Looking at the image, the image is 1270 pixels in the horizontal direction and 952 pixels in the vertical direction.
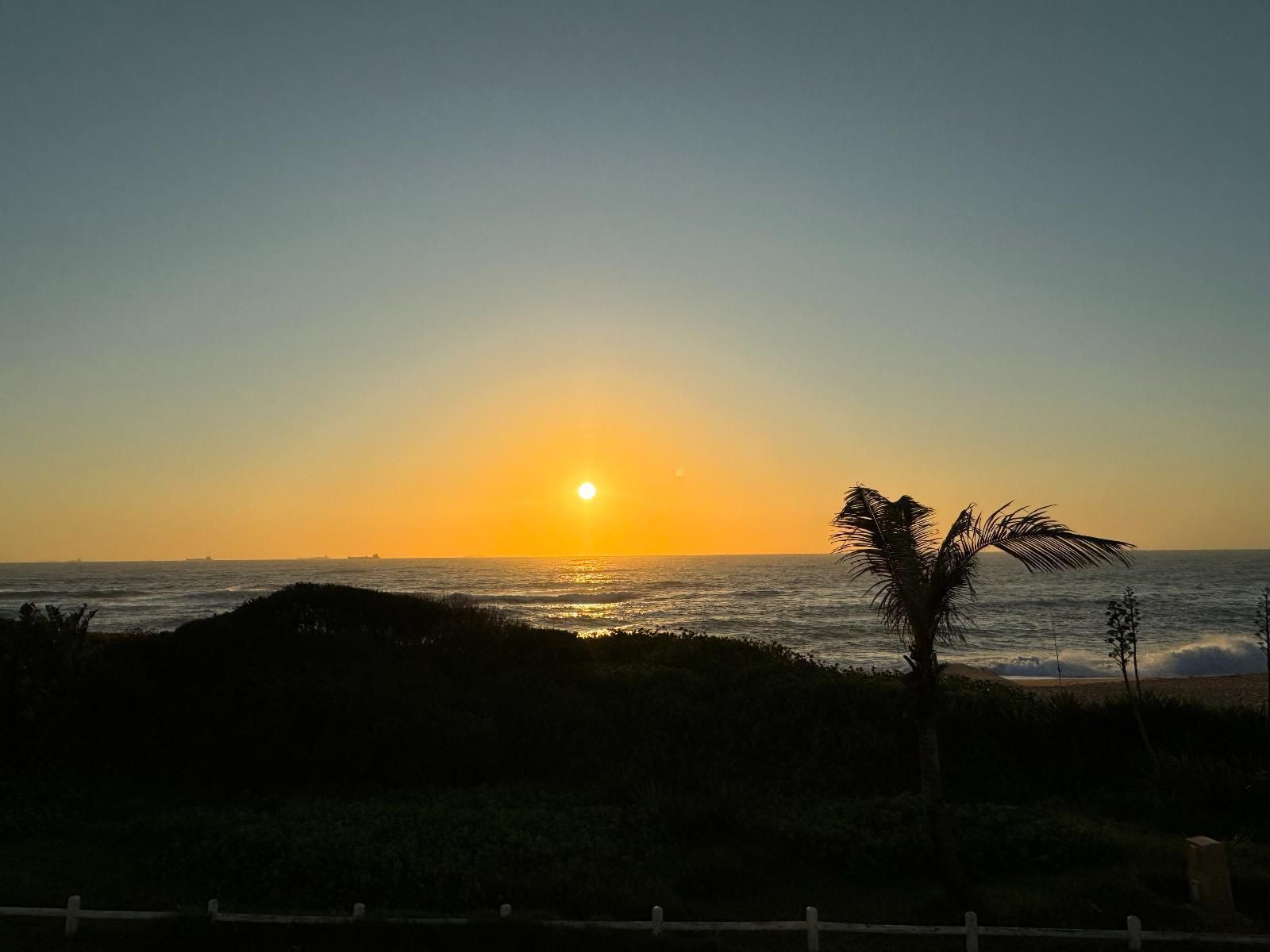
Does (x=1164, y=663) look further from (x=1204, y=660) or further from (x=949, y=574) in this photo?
(x=949, y=574)

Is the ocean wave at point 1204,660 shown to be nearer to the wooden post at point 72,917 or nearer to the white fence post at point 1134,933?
the white fence post at point 1134,933

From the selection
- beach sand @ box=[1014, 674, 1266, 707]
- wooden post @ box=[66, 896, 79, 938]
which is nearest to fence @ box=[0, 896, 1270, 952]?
wooden post @ box=[66, 896, 79, 938]

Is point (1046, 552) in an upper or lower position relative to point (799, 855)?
upper

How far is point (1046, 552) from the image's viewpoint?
10133 millimetres

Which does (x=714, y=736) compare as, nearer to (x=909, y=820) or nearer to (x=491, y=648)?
(x=909, y=820)

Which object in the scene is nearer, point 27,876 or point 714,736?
point 27,876

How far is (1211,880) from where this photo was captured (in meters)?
9.72

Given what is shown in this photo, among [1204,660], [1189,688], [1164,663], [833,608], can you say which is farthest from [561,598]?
[1189,688]

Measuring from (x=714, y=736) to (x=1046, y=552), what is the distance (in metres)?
8.32

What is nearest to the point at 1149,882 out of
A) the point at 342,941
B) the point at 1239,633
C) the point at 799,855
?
the point at 799,855

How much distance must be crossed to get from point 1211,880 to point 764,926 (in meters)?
5.05

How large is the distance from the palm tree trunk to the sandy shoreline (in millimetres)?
17998

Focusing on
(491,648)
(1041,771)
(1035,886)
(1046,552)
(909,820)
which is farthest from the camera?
(491,648)

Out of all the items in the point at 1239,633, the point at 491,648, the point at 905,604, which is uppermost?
the point at 905,604
